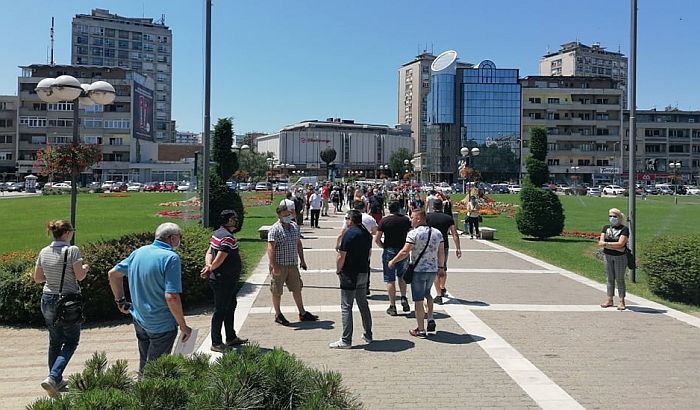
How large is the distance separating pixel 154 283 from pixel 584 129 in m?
105

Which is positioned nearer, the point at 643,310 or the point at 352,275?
the point at 352,275

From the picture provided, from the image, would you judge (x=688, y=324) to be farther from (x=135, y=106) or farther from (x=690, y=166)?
(x=690, y=166)

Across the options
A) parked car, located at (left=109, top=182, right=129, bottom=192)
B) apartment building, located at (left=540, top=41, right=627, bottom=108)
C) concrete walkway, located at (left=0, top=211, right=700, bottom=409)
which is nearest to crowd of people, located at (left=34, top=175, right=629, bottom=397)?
concrete walkway, located at (left=0, top=211, right=700, bottom=409)

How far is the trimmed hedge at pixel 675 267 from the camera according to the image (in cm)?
1051

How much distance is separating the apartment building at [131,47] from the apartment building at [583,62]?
8913 cm

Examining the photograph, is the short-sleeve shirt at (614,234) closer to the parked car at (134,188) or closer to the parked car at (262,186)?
the parked car at (134,188)

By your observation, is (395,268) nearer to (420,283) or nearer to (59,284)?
(420,283)

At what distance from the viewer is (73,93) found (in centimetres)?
959

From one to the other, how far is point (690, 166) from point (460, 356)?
113957mm

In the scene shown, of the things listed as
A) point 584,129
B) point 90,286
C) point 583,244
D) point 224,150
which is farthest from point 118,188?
point 584,129

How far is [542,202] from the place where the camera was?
843 inches

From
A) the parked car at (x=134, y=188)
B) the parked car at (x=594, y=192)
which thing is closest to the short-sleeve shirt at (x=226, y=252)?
the parked car at (x=134, y=188)

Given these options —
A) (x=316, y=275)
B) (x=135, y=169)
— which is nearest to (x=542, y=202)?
(x=316, y=275)

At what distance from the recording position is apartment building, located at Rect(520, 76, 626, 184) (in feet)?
331
